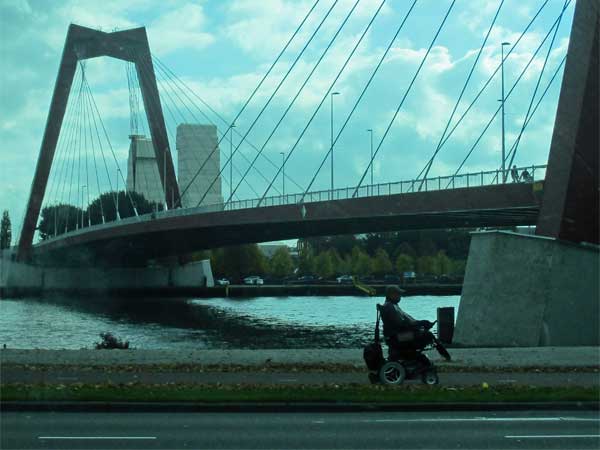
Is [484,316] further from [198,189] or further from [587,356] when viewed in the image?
[198,189]

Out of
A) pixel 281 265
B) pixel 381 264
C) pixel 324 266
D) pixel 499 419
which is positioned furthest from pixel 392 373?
pixel 281 265

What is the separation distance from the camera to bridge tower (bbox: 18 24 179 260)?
62.3m

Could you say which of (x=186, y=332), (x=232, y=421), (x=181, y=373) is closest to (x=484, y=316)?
(x=181, y=373)

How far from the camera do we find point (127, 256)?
79.5 m

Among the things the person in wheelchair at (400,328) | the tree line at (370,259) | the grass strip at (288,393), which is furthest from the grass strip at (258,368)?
the tree line at (370,259)

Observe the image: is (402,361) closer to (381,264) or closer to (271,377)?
(271,377)

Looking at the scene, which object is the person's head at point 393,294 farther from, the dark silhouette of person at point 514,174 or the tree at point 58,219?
the tree at point 58,219

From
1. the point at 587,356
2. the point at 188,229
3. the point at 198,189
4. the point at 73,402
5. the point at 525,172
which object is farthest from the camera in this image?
the point at 198,189

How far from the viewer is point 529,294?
79.7 feet

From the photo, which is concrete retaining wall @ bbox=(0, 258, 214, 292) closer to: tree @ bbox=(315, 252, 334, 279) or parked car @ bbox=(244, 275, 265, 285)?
parked car @ bbox=(244, 275, 265, 285)

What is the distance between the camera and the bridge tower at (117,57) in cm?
6231

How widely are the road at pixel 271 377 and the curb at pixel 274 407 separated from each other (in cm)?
227

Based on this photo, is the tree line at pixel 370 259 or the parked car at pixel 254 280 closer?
the tree line at pixel 370 259

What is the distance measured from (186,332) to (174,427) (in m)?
32.8
